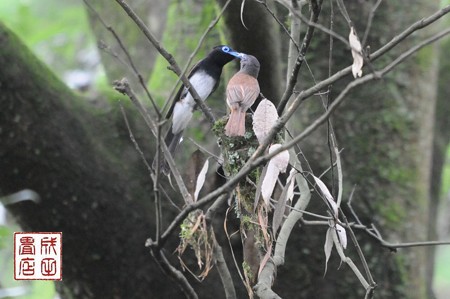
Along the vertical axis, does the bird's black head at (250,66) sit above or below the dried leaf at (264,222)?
above

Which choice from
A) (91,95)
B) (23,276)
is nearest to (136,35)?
(91,95)

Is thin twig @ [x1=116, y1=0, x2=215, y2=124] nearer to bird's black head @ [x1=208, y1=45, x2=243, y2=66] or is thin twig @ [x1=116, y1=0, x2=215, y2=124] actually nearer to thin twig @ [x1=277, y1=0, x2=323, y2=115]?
thin twig @ [x1=277, y1=0, x2=323, y2=115]

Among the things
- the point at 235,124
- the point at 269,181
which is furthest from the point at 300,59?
the point at 235,124

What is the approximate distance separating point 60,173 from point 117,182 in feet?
0.90

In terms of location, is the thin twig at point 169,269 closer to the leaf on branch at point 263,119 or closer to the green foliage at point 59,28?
the leaf on branch at point 263,119

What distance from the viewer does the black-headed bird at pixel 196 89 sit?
359 centimetres

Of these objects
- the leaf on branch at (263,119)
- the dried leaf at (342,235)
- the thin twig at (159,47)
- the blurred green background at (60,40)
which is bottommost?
the dried leaf at (342,235)

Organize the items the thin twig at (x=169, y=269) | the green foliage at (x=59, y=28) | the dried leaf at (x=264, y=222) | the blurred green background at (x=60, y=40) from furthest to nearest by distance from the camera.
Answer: the green foliage at (x=59, y=28)
the blurred green background at (x=60, y=40)
the dried leaf at (x=264, y=222)
the thin twig at (x=169, y=269)

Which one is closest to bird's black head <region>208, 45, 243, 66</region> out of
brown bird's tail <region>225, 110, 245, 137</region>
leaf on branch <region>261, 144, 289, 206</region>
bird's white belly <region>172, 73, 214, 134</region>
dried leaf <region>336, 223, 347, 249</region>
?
bird's white belly <region>172, 73, 214, 134</region>

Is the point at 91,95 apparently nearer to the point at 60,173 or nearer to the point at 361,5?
the point at 60,173

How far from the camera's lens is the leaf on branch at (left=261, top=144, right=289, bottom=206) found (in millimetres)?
2051

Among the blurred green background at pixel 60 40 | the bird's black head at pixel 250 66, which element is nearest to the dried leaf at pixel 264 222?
the bird's black head at pixel 250 66

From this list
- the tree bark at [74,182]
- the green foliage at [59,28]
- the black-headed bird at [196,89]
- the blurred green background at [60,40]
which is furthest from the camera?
the green foliage at [59,28]

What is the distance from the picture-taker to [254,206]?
2.28 m
